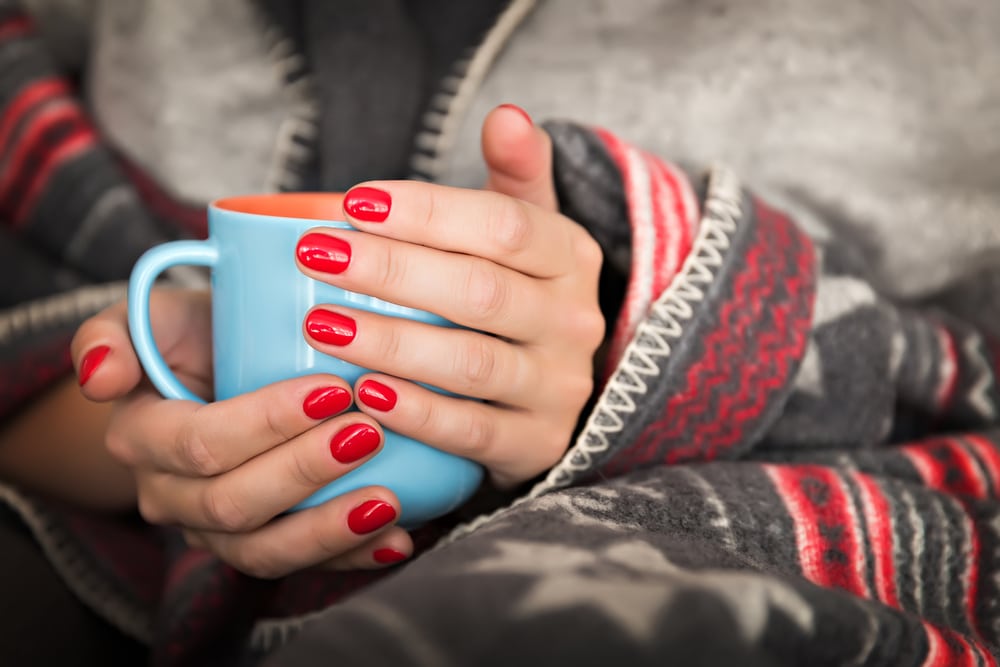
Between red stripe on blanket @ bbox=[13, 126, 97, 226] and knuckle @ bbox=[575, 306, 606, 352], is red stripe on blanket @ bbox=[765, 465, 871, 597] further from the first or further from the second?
red stripe on blanket @ bbox=[13, 126, 97, 226]

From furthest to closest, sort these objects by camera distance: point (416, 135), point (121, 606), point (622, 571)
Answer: point (416, 135) < point (121, 606) < point (622, 571)

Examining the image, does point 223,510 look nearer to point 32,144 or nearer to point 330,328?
point 330,328

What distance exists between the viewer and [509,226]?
441 millimetres

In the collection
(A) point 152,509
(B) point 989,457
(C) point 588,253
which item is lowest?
(A) point 152,509

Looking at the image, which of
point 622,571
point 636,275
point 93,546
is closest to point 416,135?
point 636,275

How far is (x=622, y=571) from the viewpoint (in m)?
0.31

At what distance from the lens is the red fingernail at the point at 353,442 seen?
1.38ft

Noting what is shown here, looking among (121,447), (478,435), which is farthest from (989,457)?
(121,447)

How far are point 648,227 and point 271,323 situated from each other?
251mm

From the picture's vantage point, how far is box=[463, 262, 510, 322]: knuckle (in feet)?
1.42

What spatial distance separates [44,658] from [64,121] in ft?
1.76

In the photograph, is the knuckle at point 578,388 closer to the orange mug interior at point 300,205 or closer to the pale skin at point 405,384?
the pale skin at point 405,384

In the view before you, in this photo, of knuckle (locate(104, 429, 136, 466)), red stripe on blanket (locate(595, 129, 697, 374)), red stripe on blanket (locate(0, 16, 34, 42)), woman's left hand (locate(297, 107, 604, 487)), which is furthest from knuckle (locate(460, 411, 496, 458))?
red stripe on blanket (locate(0, 16, 34, 42))

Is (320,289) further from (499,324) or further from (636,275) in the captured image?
(636,275)
